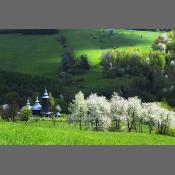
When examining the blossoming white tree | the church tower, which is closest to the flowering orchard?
the blossoming white tree

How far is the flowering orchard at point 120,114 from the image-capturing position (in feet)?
64.7

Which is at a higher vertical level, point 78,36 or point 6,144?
point 78,36

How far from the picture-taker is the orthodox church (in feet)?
64.5

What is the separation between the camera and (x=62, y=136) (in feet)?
62.0

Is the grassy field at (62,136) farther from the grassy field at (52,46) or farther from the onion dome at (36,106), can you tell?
the grassy field at (52,46)

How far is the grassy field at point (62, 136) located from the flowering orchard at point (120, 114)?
0.35 meters

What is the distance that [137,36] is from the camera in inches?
792

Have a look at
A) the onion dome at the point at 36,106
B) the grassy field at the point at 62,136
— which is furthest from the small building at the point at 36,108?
the grassy field at the point at 62,136

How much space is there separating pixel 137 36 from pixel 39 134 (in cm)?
417

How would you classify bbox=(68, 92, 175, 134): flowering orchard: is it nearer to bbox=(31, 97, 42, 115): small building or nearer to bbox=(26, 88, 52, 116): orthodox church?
bbox=(26, 88, 52, 116): orthodox church

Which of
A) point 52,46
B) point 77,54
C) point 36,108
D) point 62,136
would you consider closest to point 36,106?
point 36,108

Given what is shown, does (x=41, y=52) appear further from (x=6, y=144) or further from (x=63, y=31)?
(x=6, y=144)

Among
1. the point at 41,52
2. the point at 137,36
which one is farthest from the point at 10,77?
the point at 137,36

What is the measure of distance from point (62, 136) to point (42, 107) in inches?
50.9
